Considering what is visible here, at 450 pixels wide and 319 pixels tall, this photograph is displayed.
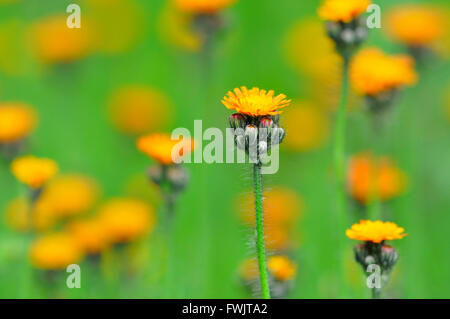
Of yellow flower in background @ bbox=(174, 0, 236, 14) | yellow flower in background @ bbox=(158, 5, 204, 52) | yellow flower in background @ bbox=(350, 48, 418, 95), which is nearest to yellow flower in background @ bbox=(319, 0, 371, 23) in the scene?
yellow flower in background @ bbox=(350, 48, 418, 95)

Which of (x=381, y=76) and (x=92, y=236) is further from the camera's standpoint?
(x=92, y=236)

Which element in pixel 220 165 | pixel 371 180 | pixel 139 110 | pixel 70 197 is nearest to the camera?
pixel 371 180

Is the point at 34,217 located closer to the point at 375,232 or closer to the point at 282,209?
the point at 282,209

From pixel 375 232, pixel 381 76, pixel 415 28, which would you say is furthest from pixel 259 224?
pixel 415 28

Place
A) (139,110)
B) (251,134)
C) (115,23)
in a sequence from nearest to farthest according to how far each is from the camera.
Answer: (251,134) → (139,110) → (115,23)
